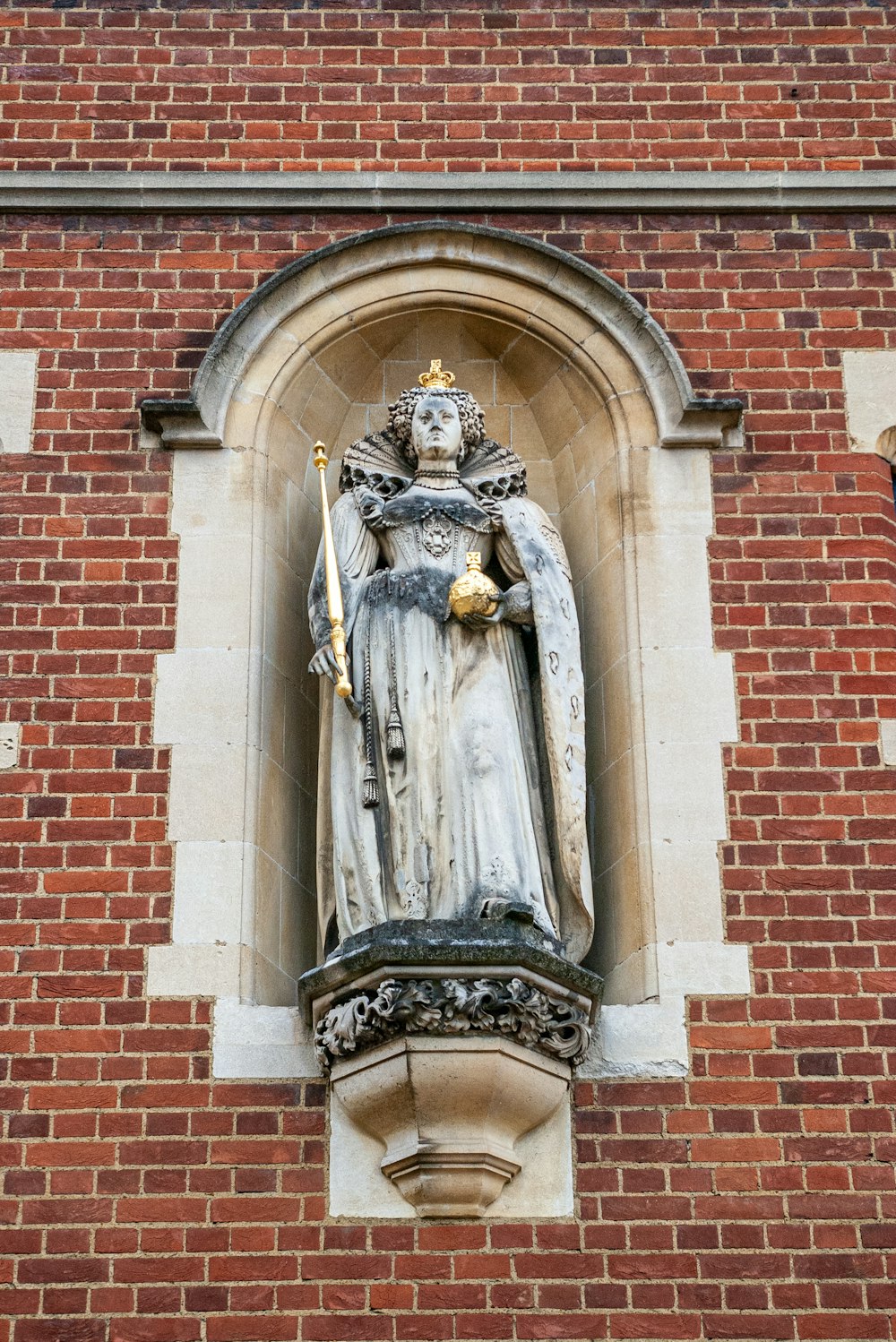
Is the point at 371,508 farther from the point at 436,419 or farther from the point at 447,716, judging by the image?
the point at 447,716

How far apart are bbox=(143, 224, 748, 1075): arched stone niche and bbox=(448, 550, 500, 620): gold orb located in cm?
62

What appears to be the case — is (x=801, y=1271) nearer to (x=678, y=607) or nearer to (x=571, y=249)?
(x=678, y=607)

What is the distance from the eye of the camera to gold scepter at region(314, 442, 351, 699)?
9508 millimetres

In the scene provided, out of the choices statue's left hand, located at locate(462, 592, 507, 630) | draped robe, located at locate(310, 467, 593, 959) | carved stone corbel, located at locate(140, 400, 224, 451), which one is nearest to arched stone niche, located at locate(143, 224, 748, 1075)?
carved stone corbel, located at locate(140, 400, 224, 451)

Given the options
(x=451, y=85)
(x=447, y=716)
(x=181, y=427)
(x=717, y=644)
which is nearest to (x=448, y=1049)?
(x=447, y=716)

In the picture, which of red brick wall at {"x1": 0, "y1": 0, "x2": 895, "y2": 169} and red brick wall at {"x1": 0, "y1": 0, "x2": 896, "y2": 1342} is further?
red brick wall at {"x1": 0, "y1": 0, "x2": 895, "y2": 169}

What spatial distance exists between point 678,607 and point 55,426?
2.47 metres

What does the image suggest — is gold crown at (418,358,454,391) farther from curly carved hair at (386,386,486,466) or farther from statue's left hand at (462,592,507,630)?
statue's left hand at (462,592,507,630)

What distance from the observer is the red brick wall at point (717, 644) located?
8.77 meters

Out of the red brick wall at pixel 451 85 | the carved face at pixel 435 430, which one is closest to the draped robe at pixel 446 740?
the carved face at pixel 435 430

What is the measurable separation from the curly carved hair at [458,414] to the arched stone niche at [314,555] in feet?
1.48

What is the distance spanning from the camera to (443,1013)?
29.0 ft

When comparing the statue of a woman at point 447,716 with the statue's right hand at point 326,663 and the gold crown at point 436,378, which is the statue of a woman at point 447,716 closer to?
the statue's right hand at point 326,663

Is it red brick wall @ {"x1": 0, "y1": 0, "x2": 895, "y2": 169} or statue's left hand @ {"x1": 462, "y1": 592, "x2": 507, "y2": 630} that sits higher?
red brick wall @ {"x1": 0, "y1": 0, "x2": 895, "y2": 169}
